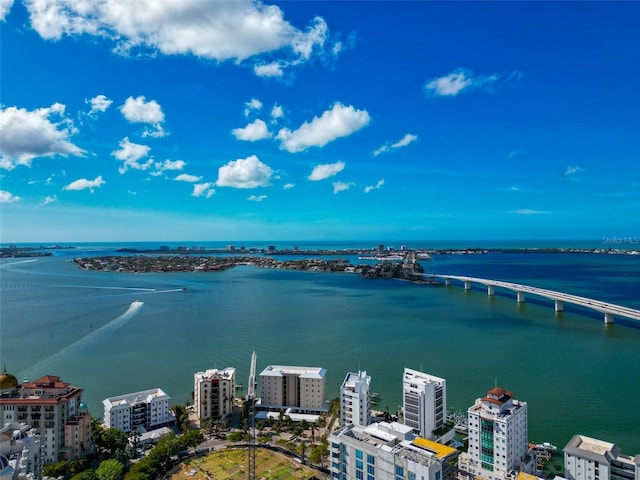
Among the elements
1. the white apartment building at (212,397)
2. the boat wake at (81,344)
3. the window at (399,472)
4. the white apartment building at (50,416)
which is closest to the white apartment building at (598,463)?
the window at (399,472)

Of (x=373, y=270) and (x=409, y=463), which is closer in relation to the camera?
(x=409, y=463)

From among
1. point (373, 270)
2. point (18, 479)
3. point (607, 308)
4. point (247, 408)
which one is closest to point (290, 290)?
point (373, 270)

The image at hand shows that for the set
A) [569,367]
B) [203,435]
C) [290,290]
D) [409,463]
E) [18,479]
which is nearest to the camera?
[18,479]

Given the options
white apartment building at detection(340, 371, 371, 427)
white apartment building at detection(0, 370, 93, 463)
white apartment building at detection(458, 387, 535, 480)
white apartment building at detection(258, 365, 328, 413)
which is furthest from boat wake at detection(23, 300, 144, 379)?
white apartment building at detection(458, 387, 535, 480)

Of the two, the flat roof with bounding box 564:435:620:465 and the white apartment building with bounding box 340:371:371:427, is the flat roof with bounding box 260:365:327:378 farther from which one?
the flat roof with bounding box 564:435:620:465

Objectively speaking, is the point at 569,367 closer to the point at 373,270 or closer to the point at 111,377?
the point at 111,377

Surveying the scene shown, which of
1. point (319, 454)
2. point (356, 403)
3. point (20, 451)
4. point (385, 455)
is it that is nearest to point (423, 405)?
point (356, 403)

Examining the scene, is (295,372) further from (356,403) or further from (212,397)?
(356,403)
